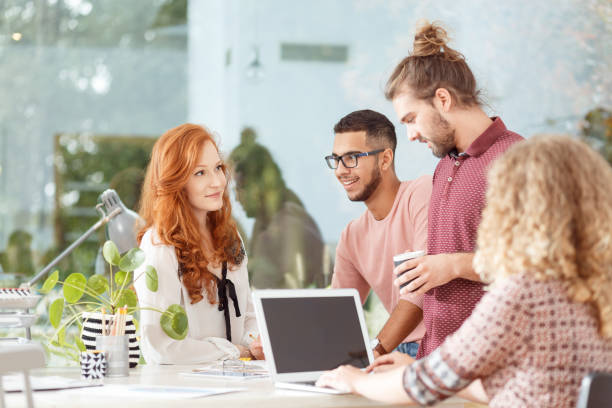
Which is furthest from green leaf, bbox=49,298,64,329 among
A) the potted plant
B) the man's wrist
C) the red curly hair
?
the man's wrist

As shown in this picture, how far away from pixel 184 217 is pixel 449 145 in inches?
35.8

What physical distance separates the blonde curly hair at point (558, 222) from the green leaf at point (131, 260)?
112 centimetres

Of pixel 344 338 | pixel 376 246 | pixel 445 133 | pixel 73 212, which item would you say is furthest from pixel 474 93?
pixel 73 212

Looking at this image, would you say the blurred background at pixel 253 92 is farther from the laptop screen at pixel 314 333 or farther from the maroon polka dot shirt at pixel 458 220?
the laptop screen at pixel 314 333

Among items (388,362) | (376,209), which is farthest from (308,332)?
(376,209)

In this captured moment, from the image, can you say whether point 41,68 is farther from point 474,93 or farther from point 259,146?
point 474,93

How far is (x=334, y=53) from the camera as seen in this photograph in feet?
18.2

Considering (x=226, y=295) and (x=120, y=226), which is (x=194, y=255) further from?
(x=120, y=226)

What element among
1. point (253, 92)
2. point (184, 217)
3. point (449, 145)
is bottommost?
point (184, 217)

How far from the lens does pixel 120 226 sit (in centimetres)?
343

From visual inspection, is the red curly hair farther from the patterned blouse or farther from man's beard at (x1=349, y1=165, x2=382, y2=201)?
the patterned blouse

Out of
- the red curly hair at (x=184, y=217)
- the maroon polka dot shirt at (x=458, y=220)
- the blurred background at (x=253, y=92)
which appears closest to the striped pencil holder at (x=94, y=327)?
the red curly hair at (x=184, y=217)

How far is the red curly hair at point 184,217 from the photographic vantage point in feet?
8.62

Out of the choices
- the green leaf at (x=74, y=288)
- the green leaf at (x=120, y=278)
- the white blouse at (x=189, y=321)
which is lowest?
the white blouse at (x=189, y=321)
